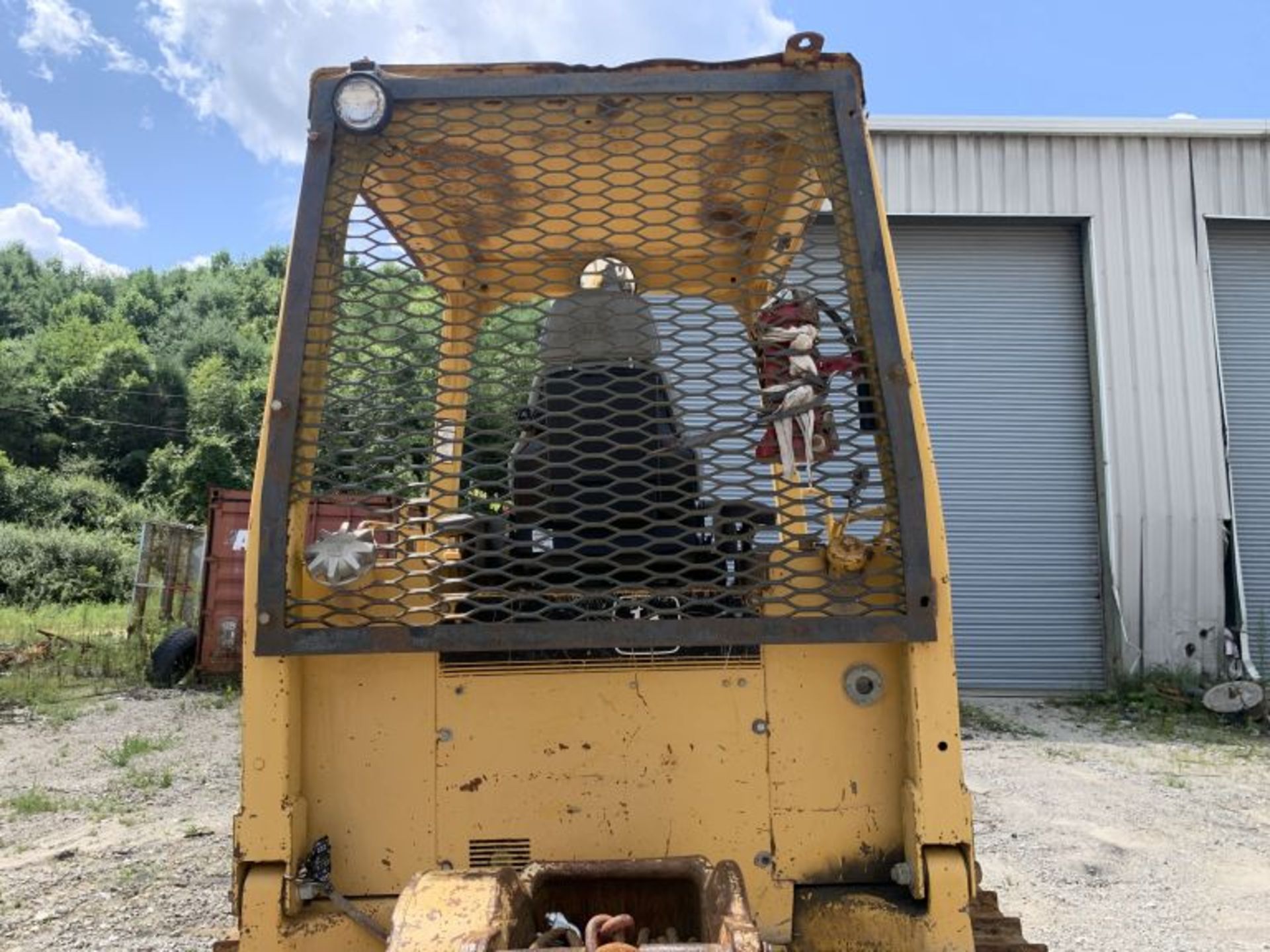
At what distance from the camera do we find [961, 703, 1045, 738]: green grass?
28.3 feet

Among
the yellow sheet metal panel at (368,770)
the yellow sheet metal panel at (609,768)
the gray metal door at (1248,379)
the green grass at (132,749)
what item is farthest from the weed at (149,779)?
the gray metal door at (1248,379)

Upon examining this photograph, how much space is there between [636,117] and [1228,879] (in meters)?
5.05

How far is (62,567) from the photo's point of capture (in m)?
28.0

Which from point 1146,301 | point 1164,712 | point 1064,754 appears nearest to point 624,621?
point 1064,754

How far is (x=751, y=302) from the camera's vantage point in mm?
2906

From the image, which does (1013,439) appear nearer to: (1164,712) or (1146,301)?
(1146,301)

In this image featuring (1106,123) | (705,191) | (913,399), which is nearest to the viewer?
(913,399)

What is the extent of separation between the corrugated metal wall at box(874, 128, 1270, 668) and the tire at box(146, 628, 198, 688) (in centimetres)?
919

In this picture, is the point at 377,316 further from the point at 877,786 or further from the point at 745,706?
the point at 877,786

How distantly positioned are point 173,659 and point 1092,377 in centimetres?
1054

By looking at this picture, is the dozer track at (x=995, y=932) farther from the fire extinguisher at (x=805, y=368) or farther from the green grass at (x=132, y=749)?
the green grass at (x=132, y=749)

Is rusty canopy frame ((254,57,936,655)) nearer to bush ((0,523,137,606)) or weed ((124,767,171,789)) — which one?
weed ((124,767,171,789))

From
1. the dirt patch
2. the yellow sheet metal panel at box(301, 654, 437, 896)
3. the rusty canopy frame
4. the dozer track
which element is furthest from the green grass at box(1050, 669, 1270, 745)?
the yellow sheet metal panel at box(301, 654, 437, 896)

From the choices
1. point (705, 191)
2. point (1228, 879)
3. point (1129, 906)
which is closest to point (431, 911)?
point (705, 191)
